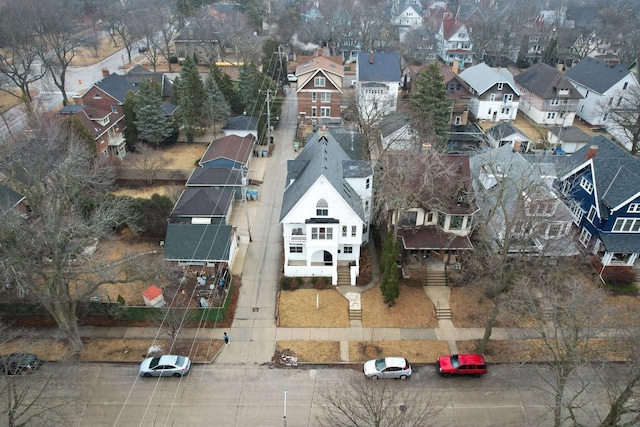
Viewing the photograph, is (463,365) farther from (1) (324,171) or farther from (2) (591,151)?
(2) (591,151)

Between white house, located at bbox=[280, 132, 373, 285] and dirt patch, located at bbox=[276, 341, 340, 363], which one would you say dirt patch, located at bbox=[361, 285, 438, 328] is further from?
dirt patch, located at bbox=[276, 341, 340, 363]

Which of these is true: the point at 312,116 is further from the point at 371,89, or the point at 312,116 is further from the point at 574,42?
the point at 574,42

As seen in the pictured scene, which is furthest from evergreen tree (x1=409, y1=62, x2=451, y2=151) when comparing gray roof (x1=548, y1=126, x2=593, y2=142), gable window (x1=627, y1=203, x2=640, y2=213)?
gable window (x1=627, y1=203, x2=640, y2=213)

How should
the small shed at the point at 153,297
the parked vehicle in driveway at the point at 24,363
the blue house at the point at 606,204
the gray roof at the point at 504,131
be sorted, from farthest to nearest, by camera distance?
the gray roof at the point at 504,131 → the blue house at the point at 606,204 → the small shed at the point at 153,297 → the parked vehicle in driveway at the point at 24,363

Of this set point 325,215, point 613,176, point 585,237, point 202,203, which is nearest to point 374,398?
point 325,215

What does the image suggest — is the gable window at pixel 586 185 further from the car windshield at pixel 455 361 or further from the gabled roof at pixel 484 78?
the gabled roof at pixel 484 78

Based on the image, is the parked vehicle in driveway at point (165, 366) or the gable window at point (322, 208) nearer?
the parked vehicle in driveway at point (165, 366)

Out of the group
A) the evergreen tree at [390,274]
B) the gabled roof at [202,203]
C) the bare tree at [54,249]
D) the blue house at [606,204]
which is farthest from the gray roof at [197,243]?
the blue house at [606,204]
